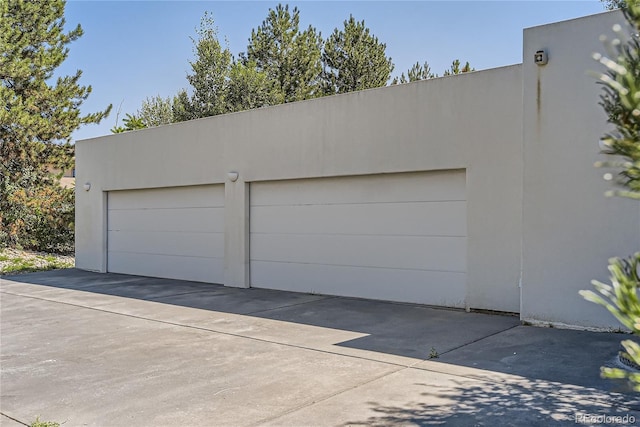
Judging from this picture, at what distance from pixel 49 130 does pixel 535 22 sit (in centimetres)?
1657

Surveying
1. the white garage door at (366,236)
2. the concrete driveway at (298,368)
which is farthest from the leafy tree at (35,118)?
the white garage door at (366,236)

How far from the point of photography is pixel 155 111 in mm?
30391

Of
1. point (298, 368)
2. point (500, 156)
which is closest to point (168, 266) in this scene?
point (500, 156)

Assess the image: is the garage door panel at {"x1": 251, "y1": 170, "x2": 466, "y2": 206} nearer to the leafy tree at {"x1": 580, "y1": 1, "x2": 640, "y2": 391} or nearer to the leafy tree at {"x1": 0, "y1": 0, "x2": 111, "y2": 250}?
the leafy tree at {"x1": 580, "y1": 1, "x2": 640, "y2": 391}

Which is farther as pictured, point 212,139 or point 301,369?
point 212,139

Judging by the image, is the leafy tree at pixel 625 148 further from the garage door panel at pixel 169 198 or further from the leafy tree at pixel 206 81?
Result: the leafy tree at pixel 206 81

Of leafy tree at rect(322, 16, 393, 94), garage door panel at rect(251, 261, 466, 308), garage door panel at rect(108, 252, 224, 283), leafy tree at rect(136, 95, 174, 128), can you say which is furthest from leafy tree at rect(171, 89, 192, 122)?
garage door panel at rect(251, 261, 466, 308)

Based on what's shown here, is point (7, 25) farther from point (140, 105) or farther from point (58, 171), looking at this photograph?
point (140, 105)

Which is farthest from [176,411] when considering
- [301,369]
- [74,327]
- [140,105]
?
[140,105]

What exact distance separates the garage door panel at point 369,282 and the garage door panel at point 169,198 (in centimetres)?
192

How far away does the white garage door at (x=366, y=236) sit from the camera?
343 inches

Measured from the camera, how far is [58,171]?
2059 centimetres

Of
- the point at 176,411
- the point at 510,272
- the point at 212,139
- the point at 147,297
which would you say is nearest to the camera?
the point at 176,411

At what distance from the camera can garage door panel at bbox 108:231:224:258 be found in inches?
480
